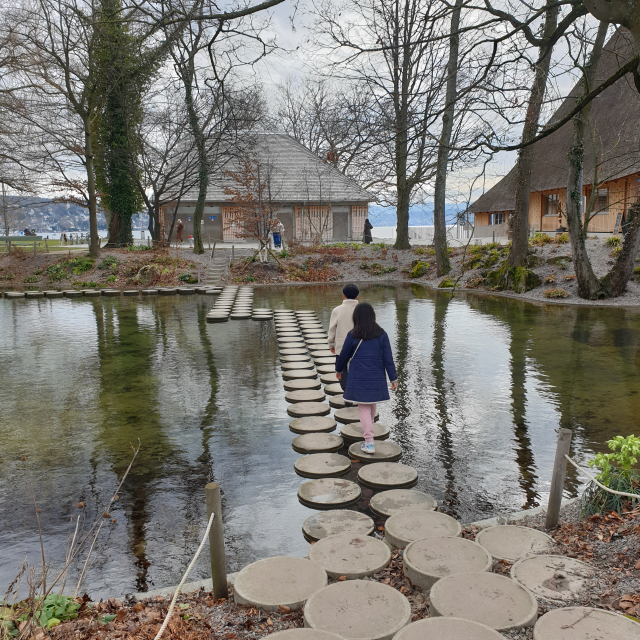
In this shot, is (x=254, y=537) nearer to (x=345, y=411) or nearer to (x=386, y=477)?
(x=386, y=477)

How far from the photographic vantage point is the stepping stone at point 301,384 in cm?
887

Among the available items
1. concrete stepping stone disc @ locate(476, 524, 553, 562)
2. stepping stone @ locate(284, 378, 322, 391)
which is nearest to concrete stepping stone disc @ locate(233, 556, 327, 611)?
concrete stepping stone disc @ locate(476, 524, 553, 562)

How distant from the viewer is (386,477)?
5.68m

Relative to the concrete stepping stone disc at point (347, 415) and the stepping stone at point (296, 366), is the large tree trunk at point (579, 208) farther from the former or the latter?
the concrete stepping stone disc at point (347, 415)

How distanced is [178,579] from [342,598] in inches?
52.5

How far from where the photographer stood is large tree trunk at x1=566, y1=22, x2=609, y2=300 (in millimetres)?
16016

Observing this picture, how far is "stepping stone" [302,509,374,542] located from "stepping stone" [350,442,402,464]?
3.95 feet

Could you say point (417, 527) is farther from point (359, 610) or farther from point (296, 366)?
point (296, 366)

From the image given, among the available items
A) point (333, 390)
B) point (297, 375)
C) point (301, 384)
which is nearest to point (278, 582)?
point (333, 390)

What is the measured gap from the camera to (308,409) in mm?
7855

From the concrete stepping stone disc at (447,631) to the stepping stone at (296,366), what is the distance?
269 inches

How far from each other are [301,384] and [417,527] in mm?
4557

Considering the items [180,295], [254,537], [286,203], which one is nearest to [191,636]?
[254,537]

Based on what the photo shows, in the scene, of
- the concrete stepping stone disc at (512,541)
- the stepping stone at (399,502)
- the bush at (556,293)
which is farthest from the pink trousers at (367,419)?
the bush at (556,293)
